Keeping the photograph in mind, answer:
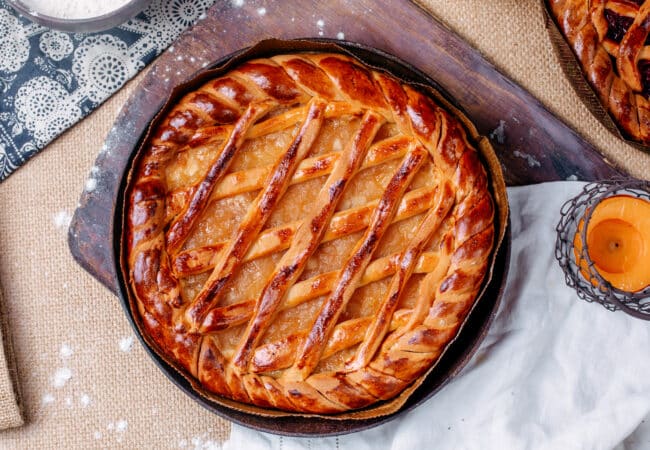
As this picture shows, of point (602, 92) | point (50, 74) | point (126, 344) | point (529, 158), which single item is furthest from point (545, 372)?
point (50, 74)

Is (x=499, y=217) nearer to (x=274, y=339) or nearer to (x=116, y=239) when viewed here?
(x=274, y=339)

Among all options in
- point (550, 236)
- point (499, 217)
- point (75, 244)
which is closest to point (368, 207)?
point (499, 217)

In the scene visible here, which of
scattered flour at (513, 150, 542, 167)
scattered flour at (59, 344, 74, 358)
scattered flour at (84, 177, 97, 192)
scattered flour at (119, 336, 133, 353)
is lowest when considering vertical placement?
scattered flour at (59, 344, 74, 358)

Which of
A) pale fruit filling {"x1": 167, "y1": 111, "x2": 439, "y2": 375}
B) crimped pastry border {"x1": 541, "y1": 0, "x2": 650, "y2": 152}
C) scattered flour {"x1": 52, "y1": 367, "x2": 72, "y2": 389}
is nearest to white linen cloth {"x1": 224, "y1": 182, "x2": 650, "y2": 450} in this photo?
crimped pastry border {"x1": 541, "y1": 0, "x2": 650, "y2": 152}

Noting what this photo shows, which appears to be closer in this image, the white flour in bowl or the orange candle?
the orange candle

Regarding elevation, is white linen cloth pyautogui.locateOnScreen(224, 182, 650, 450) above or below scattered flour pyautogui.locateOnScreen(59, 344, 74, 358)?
above

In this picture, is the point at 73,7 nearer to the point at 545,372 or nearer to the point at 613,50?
the point at 613,50

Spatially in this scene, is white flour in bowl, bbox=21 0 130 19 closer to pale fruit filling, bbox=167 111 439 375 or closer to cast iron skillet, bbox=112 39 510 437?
cast iron skillet, bbox=112 39 510 437
